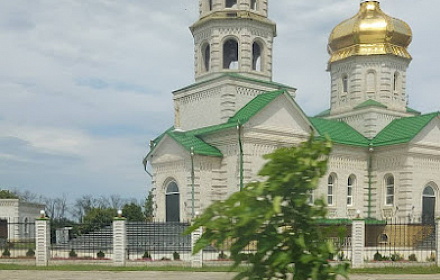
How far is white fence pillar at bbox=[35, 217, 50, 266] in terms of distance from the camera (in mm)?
17828

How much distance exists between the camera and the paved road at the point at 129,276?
1425cm

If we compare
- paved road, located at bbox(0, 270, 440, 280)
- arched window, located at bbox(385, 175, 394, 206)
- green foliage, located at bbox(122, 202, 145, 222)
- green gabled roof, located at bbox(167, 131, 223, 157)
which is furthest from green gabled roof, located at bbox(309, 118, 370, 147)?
green foliage, located at bbox(122, 202, 145, 222)

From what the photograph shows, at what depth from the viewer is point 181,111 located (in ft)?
87.7

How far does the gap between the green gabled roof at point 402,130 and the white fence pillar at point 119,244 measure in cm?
1525

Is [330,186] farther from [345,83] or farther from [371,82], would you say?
[345,83]

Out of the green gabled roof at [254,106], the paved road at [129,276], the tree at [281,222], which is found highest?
the green gabled roof at [254,106]

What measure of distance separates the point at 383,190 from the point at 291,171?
2433cm

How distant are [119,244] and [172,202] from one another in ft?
23.2

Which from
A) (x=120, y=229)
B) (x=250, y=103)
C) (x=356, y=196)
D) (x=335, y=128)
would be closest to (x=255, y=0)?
(x=250, y=103)

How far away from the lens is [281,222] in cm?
504

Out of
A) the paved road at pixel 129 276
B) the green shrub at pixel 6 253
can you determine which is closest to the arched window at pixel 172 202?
the green shrub at pixel 6 253

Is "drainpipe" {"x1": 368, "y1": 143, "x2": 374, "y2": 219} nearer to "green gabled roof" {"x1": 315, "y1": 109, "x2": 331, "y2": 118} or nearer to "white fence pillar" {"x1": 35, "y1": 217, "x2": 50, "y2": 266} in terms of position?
"green gabled roof" {"x1": 315, "y1": 109, "x2": 331, "y2": 118}

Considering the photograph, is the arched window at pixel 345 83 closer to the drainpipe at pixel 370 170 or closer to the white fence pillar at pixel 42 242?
the drainpipe at pixel 370 170

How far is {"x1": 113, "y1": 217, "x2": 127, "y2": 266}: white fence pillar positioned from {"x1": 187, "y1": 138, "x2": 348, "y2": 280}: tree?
12825mm
